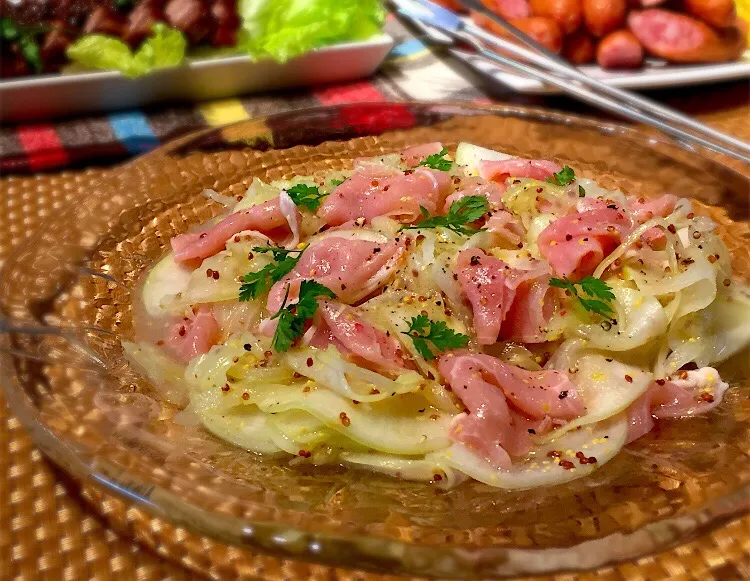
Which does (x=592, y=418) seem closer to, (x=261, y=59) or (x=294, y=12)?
(x=261, y=59)

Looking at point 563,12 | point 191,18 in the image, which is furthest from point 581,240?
point 191,18

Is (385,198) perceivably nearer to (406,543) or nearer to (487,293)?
(487,293)

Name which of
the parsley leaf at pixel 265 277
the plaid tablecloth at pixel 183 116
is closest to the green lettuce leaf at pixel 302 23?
the plaid tablecloth at pixel 183 116

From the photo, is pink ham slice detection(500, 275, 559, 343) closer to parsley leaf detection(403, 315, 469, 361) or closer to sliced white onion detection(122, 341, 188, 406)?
parsley leaf detection(403, 315, 469, 361)

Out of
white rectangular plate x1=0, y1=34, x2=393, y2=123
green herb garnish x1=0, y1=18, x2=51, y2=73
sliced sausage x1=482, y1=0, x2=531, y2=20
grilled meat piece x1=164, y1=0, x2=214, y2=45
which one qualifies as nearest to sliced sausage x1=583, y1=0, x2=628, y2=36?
sliced sausage x1=482, y1=0, x2=531, y2=20

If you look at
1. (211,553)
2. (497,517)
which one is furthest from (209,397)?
(497,517)

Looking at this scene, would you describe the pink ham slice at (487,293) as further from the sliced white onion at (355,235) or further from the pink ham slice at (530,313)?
the sliced white onion at (355,235)
